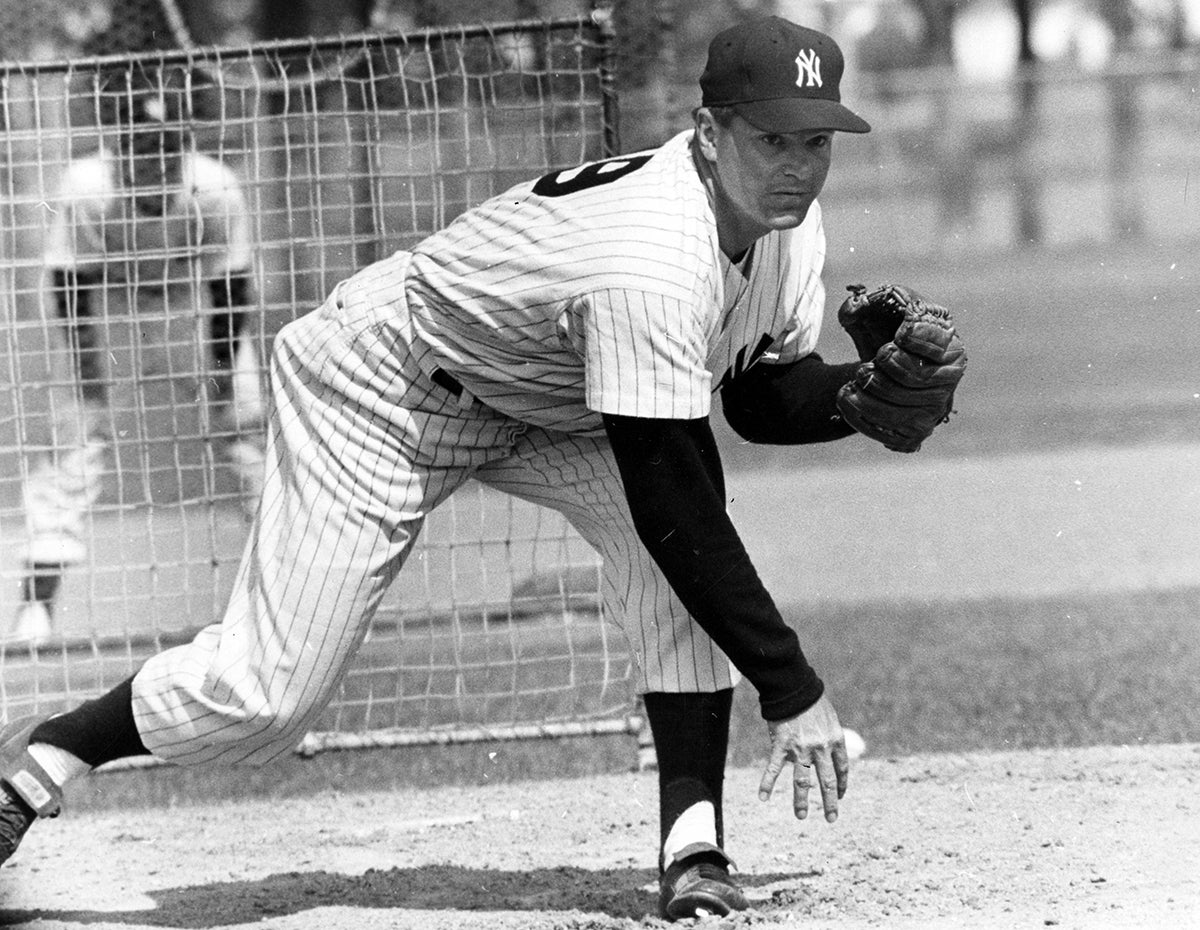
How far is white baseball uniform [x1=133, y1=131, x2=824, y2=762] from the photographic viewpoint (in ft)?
11.6

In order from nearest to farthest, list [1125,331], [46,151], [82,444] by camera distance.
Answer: [82,444] → [46,151] → [1125,331]

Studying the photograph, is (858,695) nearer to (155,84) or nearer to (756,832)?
(756,832)

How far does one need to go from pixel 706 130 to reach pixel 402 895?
6.01ft

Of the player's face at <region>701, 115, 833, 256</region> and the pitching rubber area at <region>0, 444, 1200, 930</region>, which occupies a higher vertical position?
the player's face at <region>701, 115, 833, 256</region>

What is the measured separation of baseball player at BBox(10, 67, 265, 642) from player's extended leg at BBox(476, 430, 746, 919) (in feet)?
5.79

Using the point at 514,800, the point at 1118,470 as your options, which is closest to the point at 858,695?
the point at 514,800

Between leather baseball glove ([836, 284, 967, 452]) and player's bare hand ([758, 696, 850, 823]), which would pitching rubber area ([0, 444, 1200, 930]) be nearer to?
player's bare hand ([758, 696, 850, 823])

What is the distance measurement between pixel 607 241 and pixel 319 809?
2385 millimetres

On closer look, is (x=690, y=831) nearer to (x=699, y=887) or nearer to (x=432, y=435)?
(x=699, y=887)

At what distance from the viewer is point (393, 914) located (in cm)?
398

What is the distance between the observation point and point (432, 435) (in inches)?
149

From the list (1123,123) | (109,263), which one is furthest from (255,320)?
(1123,123)

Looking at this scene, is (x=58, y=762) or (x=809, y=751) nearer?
(x=809, y=751)

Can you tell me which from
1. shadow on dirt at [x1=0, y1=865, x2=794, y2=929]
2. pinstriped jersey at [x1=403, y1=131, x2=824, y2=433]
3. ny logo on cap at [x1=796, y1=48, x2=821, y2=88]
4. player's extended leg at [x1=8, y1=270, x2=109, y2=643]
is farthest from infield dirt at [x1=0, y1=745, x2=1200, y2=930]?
ny logo on cap at [x1=796, y1=48, x2=821, y2=88]
